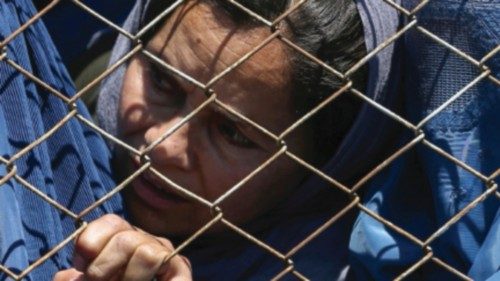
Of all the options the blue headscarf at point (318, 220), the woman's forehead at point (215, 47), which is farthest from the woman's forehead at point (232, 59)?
the blue headscarf at point (318, 220)

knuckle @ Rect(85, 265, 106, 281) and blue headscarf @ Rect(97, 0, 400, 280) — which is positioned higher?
blue headscarf @ Rect(97, 0, 400, 280)

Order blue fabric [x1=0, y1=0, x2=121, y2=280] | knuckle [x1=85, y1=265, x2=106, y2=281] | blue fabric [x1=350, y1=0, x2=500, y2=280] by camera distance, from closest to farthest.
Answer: knuckle [x1=85, y1=265, x2=106, y2=281] < blue fabric [x1=0, y1=0, x2=121, y2=280] < blue fabric [x1=350, y1=0, x2=500, y2=280]

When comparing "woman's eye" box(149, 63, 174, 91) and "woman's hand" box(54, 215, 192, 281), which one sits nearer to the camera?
"woman's hand" box(54, 215, 192, 281)

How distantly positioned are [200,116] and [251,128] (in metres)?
0.08

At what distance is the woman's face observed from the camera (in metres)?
1.83

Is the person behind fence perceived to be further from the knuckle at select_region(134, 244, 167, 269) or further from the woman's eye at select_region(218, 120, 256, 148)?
the knuckle at select_region(134, 244, 167, 269)

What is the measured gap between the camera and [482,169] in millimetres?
1794

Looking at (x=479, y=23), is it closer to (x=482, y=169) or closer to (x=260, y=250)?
(x=482, y=169)

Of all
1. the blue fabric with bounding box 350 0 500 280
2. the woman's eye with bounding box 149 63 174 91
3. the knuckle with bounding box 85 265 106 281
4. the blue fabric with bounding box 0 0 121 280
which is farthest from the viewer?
the woman's eye with bounding box 149 63 174 91

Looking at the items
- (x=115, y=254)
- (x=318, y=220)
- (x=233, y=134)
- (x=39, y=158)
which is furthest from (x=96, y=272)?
(x=318, y=220)

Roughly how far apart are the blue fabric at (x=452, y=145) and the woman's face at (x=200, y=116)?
0.18 m

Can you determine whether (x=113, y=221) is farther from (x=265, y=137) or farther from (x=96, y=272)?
(x=265, y=137)

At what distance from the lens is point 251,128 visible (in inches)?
73.9

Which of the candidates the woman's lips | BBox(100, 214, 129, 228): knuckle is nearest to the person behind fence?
the woman's lips
